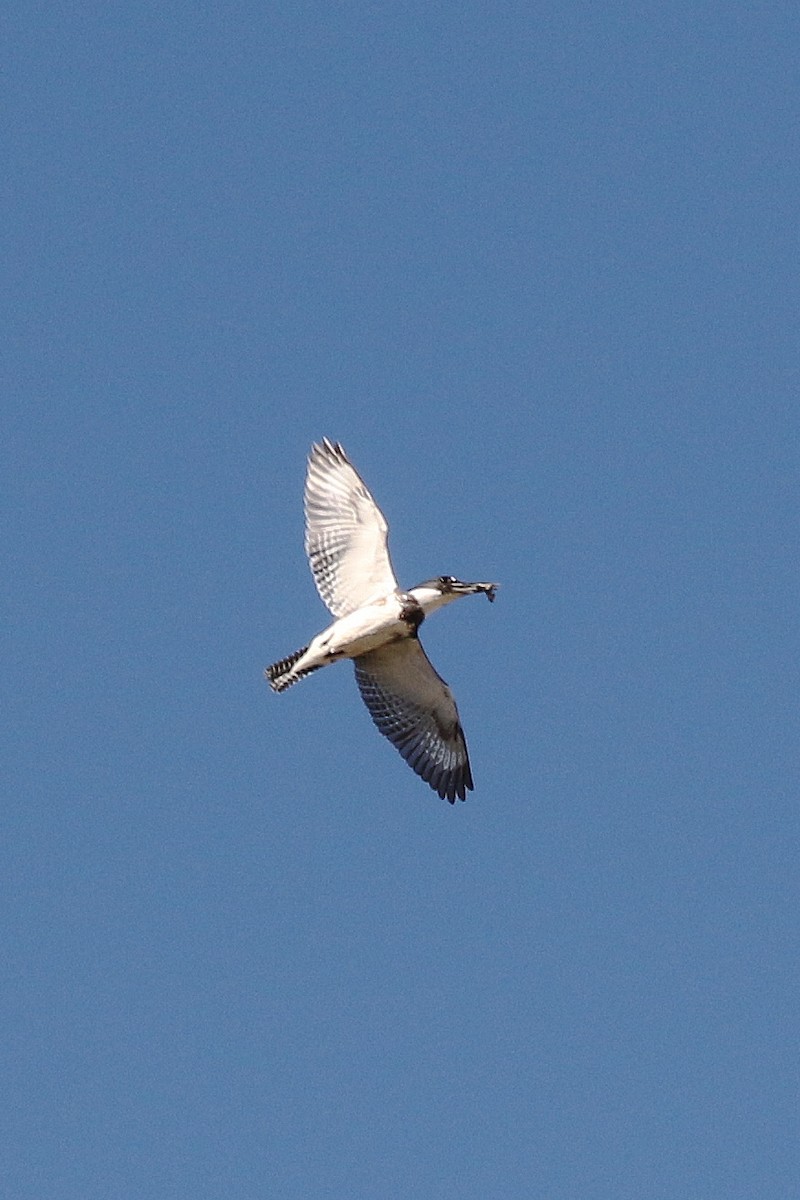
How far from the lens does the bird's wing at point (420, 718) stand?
2664 cm

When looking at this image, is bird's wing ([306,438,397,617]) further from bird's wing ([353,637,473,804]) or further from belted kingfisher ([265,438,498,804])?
bird's wing ([353,637,473,804])

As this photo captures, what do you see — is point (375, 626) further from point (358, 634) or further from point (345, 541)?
point (345, 541)

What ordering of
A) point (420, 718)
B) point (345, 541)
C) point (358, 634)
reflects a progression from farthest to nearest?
point (420, 718), point (345, 541), point (358, 634)

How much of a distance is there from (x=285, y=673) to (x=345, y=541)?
6.26 feet

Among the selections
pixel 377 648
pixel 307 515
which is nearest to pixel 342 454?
pixel 307 515

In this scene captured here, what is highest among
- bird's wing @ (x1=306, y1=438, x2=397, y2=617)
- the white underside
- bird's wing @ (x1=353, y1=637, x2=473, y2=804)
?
bird's wing @ (x1=306, y1=438, x2=397, y2=617)

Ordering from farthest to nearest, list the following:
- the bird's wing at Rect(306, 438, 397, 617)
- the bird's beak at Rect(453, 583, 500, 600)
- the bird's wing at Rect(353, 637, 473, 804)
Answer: the bird's wing at Rect(353, 637, 473, 804)
the bird's wing at Rect(306, 438, 397, 617)
the bird's beak at Rect(453, 583, 500, 600)

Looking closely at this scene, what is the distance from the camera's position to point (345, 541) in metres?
26.6

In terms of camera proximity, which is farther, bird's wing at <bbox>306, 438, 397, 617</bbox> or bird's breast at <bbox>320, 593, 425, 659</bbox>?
bird's wing at <bbox>306, 438, 397, 617</bbox>

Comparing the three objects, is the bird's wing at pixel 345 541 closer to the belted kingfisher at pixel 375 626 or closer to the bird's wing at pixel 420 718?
the belted kingfisher at pixel 375 626

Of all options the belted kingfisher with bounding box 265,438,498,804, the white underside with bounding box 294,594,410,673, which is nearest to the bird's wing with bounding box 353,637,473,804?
the belted kingfisher with bounding box 265,438,498,804

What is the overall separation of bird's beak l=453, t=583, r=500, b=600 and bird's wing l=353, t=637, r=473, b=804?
1.42 m

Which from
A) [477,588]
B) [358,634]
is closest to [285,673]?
[358,634]

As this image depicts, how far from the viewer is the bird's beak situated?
25.3 m
